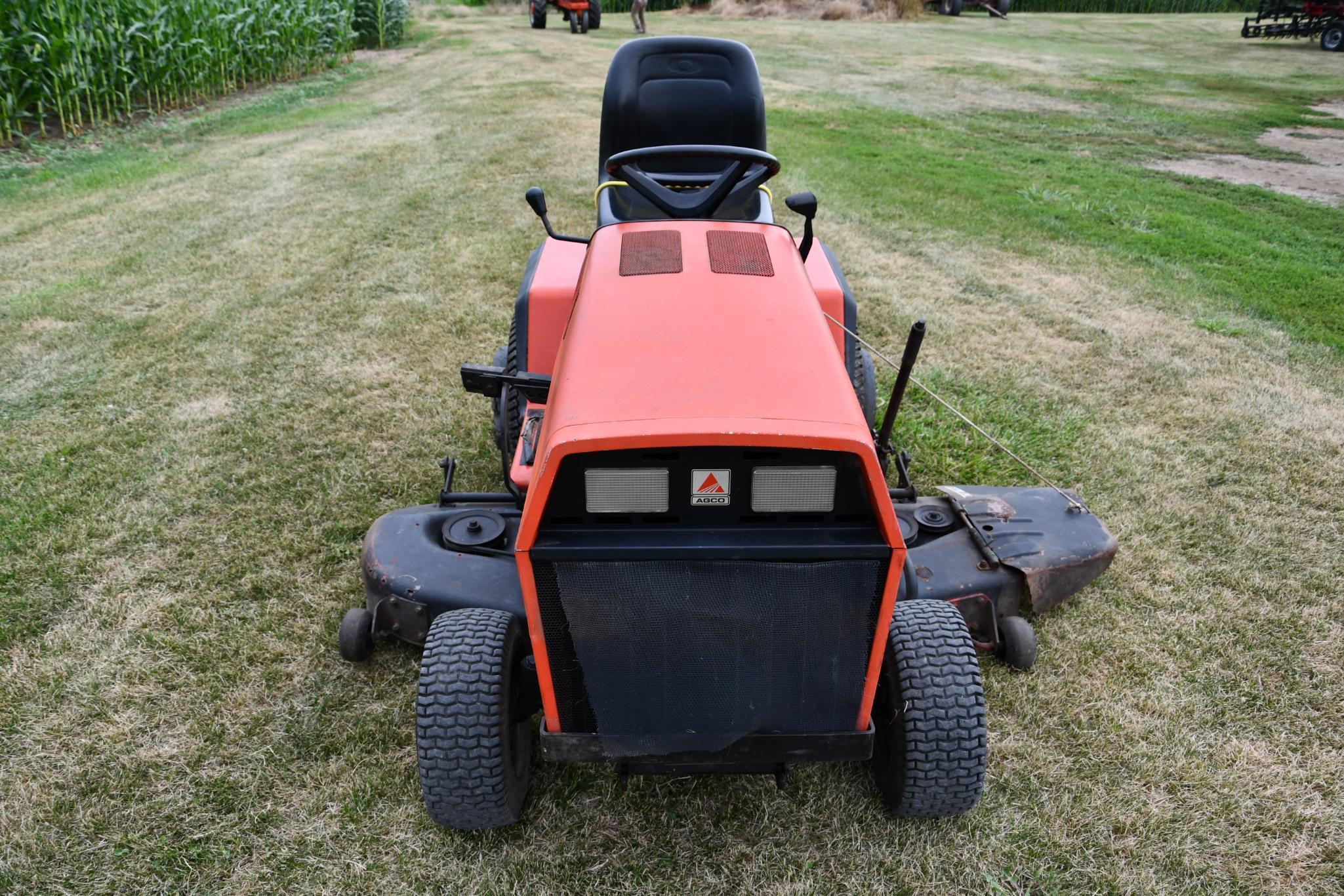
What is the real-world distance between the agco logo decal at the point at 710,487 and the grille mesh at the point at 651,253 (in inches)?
27.9

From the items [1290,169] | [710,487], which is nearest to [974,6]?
[1290,169]

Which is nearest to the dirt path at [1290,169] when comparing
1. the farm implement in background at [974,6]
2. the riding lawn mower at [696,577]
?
the riding lawn mower at [696,577]

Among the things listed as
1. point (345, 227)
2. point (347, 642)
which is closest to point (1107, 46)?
point (345, 227)

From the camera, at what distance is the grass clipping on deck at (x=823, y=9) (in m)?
22.0

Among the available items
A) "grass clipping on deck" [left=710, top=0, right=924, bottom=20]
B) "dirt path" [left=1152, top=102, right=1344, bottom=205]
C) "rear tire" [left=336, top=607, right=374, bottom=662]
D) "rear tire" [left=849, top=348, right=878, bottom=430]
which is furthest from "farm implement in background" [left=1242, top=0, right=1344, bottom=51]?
"rear tire" [left=336, top=607, right=374, bottom=662]

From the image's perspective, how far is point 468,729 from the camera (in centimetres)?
186

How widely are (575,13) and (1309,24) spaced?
15.7m

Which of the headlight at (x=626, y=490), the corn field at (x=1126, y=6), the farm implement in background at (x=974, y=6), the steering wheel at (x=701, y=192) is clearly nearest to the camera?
the headlight at (x=626, y=490)

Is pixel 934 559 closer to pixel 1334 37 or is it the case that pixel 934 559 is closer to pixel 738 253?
pixel 738 253

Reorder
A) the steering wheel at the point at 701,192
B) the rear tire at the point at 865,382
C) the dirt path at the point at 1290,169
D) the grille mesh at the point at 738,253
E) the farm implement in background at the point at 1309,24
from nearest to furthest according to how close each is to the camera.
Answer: the grille mesh at the point at 738,253, the steering wheel at the point at 701,192, the rear tire at the point at 865,382, the dirt path at the point at 1290,169, the farm implement in background at the point at 1309,24

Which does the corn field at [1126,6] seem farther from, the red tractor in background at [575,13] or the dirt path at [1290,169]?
the dirt path at [1290,169]

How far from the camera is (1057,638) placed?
262 cm

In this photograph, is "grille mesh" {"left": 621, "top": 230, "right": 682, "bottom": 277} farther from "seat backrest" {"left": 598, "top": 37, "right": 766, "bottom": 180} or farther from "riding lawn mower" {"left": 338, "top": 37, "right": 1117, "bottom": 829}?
"seat backrest" {"left": 598, "top": 37, "right": 766, "bottom": 180}

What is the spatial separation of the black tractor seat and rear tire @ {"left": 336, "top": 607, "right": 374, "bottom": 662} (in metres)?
2.16
